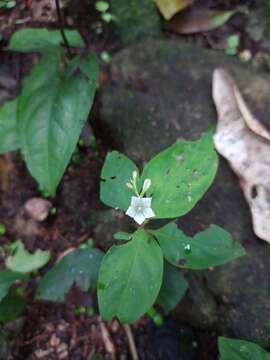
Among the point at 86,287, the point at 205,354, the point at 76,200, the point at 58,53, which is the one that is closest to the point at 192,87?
the point at 58,53

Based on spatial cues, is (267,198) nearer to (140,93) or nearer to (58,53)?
(140,93)

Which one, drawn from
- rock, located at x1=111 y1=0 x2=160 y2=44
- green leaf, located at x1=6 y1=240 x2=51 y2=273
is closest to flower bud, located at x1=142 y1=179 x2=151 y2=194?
green leaf, located at x1=6 y1=240 x2=51 y2=273

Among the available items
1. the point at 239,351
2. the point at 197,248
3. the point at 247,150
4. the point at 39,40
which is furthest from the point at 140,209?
the point at 39,40

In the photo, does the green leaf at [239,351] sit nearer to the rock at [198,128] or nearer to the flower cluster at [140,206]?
the rock at [198,128]

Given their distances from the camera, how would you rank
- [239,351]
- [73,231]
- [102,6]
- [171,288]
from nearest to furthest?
[239,351] → [171,288] → [73,231] → [102,6]

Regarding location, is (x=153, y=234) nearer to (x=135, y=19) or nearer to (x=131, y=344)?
(x=131, y=344)

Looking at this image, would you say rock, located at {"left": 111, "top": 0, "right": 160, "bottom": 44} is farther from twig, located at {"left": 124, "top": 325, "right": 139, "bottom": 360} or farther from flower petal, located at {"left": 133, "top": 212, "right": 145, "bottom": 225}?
twig, located at {"left": 124, "top": 325, "right": 139, "bottom": 360}

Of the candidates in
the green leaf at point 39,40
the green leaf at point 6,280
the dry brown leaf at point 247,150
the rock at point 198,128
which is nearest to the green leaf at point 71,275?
the green leaf at point 6,280
